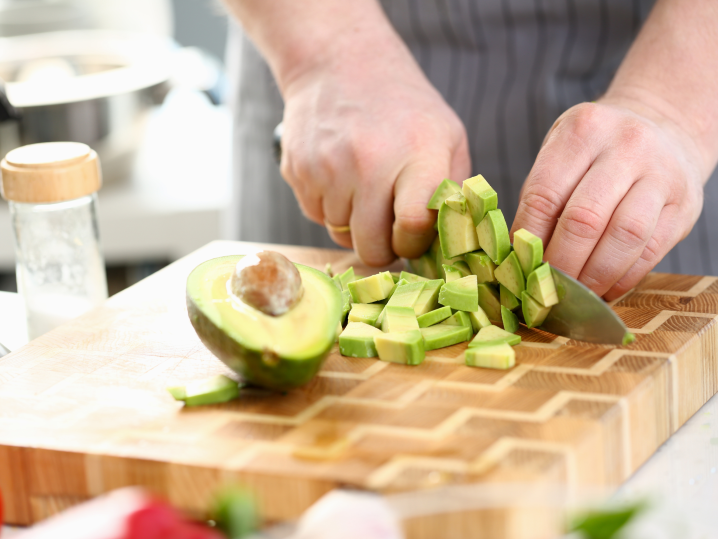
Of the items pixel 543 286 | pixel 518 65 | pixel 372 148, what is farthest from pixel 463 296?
pixel 518 65

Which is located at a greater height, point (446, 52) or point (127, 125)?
point (446, 52)

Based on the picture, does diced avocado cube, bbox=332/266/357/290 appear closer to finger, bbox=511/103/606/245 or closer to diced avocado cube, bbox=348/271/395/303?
diced avocado cube, bbox=348/271/395/303

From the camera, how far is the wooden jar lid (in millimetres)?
1159

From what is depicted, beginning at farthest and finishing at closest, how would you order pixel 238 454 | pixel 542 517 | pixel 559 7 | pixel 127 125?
pixel 127 125 → pixel 559 7 → pixel 238 454 → pixel 542 517

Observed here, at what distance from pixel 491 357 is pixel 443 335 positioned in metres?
0.09

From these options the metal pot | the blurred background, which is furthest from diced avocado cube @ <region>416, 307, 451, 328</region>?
the metal pot

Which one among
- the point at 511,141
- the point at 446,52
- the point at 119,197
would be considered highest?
the point at 446,52

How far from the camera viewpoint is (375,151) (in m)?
1.25

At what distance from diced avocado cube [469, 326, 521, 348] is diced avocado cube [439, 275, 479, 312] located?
4 cm

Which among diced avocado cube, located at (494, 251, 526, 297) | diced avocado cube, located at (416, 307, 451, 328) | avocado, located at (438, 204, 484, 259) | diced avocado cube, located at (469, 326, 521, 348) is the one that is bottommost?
diced avocado cube, located at (469, 326, 521, 348)

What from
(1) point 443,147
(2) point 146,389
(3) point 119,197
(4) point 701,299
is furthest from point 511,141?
(3) point 119,197

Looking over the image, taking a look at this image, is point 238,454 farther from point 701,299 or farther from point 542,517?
point 701,299

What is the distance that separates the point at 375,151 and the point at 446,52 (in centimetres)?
46

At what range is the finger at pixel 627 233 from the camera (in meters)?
1.06
